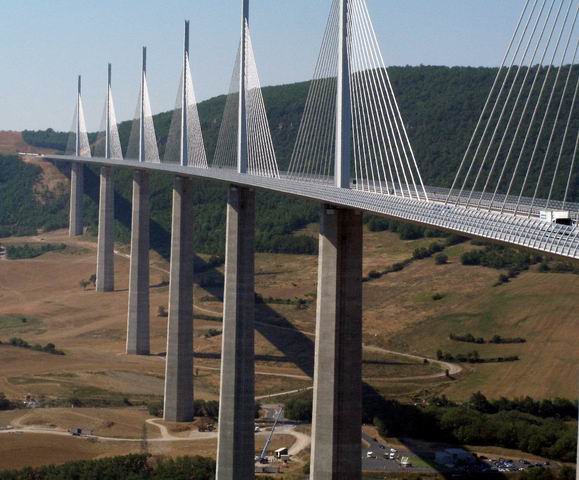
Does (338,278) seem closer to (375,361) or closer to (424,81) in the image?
(375,361)

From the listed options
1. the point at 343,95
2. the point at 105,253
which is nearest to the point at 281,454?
the point at 343,95

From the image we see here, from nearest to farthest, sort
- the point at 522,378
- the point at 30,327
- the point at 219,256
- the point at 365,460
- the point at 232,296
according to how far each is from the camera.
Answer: the point at 365,460
the point at 232,296
the point at 522,378
the point at 30,327
the point at 219,256

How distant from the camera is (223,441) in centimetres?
3259

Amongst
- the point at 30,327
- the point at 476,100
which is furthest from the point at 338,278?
the point at 476,100

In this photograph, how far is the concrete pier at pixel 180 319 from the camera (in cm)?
4125

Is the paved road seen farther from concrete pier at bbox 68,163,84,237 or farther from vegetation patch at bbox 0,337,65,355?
concrete pier at bbox 68,163,84,237

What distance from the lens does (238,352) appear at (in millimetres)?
34094

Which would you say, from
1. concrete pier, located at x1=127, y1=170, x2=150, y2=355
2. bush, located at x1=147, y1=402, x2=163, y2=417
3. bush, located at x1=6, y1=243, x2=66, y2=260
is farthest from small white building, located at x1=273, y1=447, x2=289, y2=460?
bush, located at x1=6, y1=243, x2=66, y2=260

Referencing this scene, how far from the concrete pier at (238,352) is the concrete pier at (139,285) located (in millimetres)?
19052

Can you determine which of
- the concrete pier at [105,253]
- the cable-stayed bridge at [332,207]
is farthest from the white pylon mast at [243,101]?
the concrete pier at [105,253]

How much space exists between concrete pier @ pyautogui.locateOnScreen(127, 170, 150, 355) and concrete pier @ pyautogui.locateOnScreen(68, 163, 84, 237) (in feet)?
109

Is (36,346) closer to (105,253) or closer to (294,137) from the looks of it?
(105,253)

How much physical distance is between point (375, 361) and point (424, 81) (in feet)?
174

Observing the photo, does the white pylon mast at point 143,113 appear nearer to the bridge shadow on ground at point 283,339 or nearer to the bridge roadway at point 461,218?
the bridge shadow on ground at point 283,339
